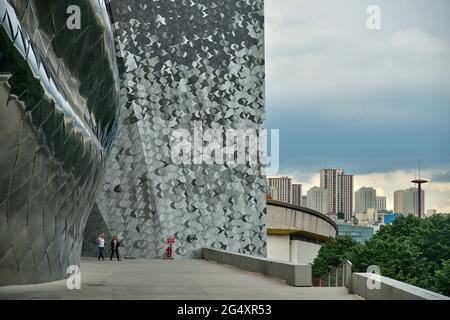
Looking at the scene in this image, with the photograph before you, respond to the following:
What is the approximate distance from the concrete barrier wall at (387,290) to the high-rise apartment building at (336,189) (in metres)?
77.5

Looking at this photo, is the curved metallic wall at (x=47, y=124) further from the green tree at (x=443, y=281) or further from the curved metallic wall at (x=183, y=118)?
the green tree at (x=443, y=281)

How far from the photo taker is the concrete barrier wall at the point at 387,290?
27.0ft

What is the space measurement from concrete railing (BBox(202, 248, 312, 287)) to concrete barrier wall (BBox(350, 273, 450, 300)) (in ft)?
5.50

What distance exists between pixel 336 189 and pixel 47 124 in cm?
8161

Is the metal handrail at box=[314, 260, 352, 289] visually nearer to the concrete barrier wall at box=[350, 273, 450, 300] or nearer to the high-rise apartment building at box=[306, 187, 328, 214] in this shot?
the concrete barrier wall at box=[350, 273, 450, 300]

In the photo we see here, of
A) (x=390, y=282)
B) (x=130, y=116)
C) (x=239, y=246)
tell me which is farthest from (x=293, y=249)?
(x=390, y=282)

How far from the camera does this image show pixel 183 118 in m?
34.2

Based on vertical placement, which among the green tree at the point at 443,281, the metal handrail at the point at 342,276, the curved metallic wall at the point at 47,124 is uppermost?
the curved metallic wall at the point at 47,124

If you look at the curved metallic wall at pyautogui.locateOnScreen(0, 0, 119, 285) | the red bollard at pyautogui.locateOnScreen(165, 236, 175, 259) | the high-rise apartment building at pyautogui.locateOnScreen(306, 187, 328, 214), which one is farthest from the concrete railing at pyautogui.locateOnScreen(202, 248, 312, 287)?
the high-rise apartment building at pyautogui.locateOnScreen(306, 187, 328, 214)

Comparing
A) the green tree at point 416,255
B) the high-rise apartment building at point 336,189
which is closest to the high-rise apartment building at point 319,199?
the high-rise apartment building at point 336,189

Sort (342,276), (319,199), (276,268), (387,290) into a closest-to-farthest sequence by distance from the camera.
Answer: (387,290)
(342,276)
(276,268)
(319,199)

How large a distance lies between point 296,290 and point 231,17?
25688 mm

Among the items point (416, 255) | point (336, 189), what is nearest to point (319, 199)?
point (336, 189)

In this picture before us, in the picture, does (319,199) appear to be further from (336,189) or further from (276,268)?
(276,268)
